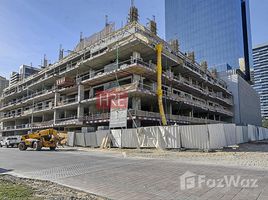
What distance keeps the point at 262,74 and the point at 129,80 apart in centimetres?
12862

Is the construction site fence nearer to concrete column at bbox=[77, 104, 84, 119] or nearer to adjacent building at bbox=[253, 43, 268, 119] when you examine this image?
concrete column at bbox=[77, 104, 84, 119]

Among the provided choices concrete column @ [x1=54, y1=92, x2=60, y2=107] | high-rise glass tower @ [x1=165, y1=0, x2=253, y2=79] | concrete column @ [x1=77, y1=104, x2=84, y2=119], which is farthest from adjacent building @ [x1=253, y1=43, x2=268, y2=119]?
concrete column @ [x1=77, y1=104, x2=84, y2=119]

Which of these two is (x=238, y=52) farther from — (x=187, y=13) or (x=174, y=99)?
(x=174, y=99)

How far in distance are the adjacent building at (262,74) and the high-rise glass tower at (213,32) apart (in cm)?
5089

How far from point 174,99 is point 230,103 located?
34.8 m

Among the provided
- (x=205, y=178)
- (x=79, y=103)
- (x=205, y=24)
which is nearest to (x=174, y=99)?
(x=79, y=103)

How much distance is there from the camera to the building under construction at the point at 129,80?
107 feet

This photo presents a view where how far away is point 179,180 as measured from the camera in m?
8.27

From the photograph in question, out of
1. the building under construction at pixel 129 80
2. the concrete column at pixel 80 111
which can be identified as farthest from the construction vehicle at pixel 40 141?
the concrete column at pixel 80 111

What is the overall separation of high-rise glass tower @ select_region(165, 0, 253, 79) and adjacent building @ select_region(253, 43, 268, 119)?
167ft

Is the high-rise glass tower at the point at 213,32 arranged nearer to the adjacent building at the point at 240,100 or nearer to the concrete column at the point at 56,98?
the adjacent building at the point at 240,100

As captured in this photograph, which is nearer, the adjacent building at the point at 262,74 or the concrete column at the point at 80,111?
the concrete column at the point at 80,111

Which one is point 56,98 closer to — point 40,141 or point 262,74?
point 40,141

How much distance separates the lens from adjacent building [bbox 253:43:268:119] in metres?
136
